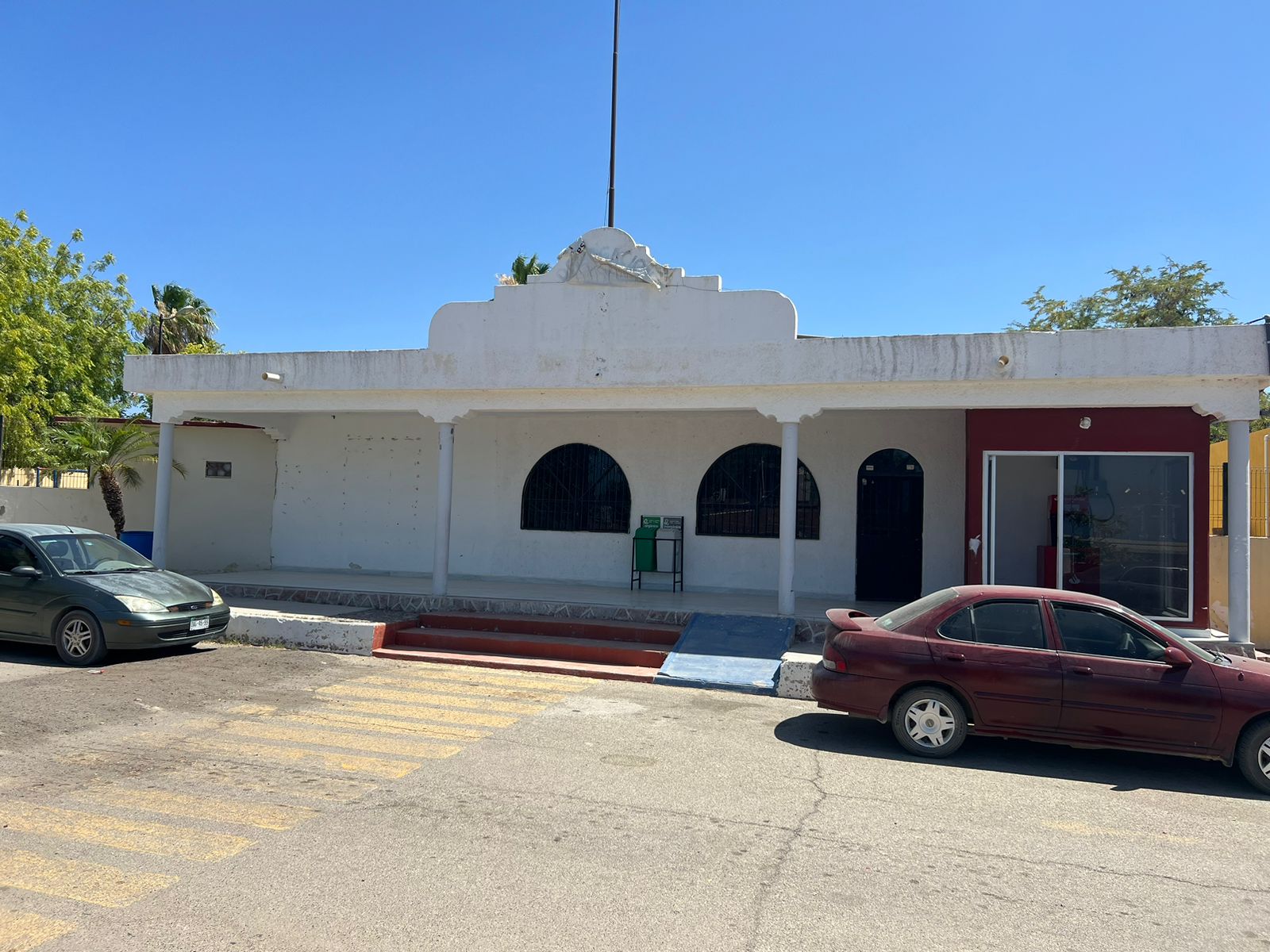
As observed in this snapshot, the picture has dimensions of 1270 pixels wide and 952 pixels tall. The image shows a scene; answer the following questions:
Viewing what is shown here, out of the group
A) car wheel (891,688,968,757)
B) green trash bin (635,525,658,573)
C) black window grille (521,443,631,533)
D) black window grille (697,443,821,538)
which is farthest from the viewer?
black window grille (521,443,631,533)

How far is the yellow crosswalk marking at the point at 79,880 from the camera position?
4.30 meters

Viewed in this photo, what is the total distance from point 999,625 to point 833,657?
4.48 ft

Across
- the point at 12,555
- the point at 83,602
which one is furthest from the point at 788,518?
the point at 12,555

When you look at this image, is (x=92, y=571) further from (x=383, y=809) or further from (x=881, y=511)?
(x=881, y=511)

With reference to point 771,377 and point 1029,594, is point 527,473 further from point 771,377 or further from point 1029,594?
point 1029,594

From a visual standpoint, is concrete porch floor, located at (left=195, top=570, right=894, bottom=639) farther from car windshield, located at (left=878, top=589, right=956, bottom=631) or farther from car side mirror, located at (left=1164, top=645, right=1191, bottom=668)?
car side mirror, located at (left=1164, top=645, right=1191, bottom=668)

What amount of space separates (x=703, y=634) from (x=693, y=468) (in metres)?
4.41

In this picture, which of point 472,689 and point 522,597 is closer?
point 472,689

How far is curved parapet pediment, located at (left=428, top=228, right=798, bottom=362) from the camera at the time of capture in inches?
Answer: 476

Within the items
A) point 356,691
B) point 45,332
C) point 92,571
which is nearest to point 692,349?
point 356,691

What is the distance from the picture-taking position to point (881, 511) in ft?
46.8

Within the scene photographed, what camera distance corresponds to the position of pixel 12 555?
10.6 meters

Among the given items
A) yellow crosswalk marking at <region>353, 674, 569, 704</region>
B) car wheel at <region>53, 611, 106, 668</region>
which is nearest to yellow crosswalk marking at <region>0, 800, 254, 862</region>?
yellow crosswalk marking at <region>353, 674, 569, 704</region>

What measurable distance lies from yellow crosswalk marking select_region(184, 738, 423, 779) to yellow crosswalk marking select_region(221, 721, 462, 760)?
0.64 feet
